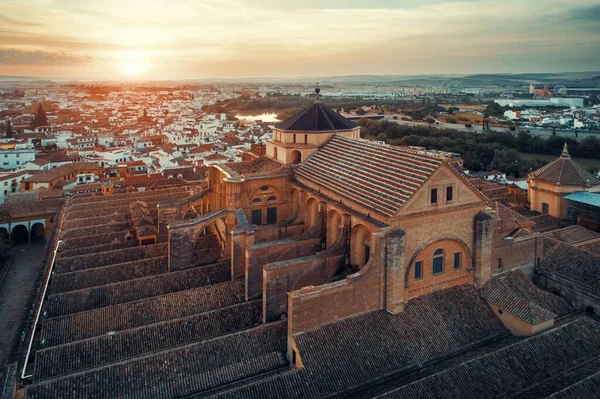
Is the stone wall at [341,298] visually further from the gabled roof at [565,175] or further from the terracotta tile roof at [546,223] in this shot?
the gabled roof at [565,175]

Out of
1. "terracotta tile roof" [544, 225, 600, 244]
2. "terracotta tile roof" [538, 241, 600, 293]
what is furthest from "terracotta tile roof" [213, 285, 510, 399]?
"terracotta tile roof" [544, 225, 600, 244]

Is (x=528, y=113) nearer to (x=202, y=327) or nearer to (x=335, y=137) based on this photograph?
(x=335, y=137)

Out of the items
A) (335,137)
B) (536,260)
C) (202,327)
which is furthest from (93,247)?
(536,260)

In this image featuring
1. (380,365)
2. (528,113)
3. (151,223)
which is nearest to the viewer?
(380,365)

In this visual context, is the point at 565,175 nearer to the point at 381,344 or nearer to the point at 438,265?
the point at 438,265

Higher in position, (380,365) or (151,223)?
(151,223)

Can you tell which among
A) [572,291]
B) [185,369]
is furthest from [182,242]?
[572,291]

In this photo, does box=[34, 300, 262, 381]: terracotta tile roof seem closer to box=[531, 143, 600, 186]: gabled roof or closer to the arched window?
the arched window
